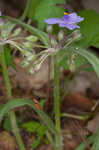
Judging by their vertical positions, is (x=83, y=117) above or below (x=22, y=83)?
below

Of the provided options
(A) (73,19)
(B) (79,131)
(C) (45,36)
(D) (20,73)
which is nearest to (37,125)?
(B) (79,131)

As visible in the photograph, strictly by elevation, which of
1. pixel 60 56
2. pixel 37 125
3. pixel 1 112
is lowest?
pixel 37 125

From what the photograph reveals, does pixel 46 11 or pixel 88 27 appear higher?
pixel 46 11

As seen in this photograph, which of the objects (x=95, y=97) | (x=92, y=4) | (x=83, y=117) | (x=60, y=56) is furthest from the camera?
(x=92, y=4)

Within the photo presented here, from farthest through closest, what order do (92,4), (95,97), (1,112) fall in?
(92,4), (95,97), (1,112)

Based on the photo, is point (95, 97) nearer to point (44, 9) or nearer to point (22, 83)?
point (22, 83)

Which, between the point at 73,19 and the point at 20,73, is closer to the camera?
the point at 73,19

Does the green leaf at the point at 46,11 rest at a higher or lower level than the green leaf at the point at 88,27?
higher

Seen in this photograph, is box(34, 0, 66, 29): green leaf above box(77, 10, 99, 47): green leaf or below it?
above
